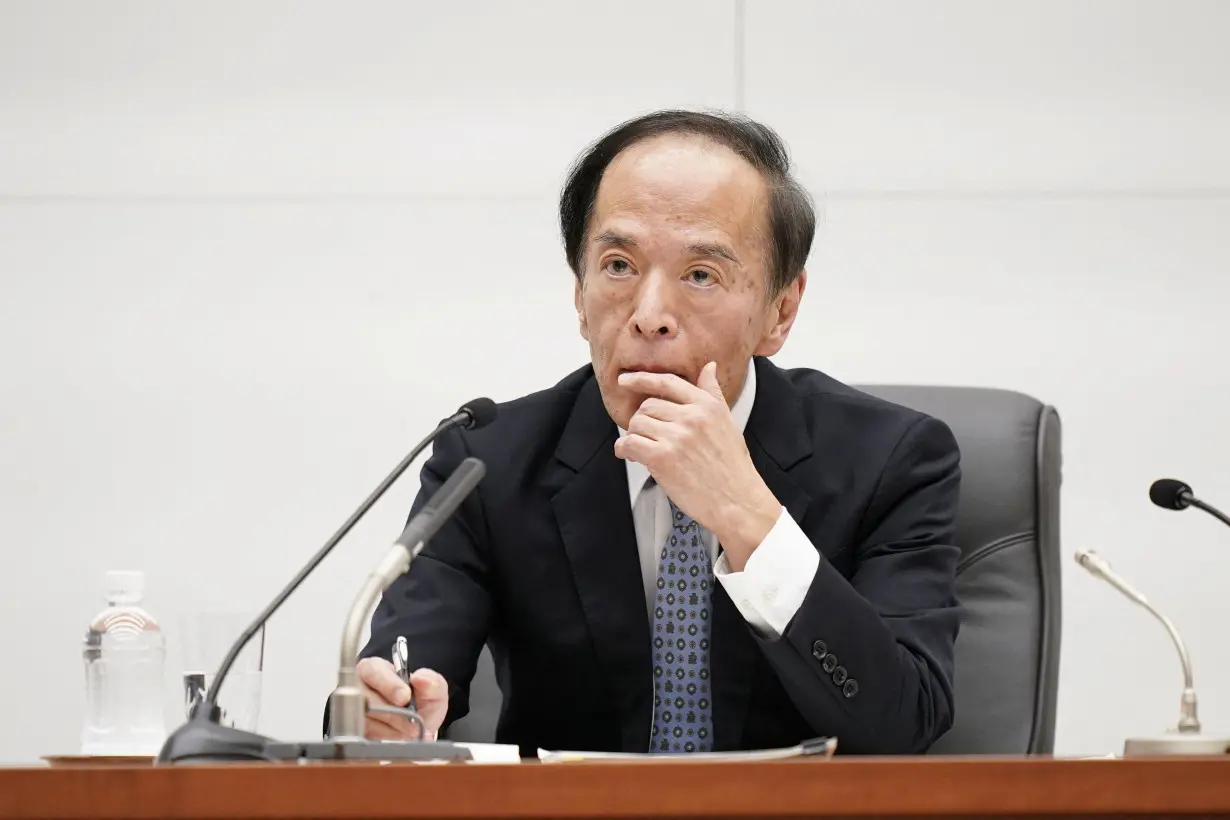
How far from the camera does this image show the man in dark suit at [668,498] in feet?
6.31

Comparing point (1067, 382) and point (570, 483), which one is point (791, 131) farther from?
point (570, 483)

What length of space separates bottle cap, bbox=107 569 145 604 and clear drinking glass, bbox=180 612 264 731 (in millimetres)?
111

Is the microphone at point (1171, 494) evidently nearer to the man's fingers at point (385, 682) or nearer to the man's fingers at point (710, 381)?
the man's fingers at point (710, 381)

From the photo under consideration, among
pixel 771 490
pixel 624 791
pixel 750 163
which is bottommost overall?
pixel 624 791

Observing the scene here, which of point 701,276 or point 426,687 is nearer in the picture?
point 426,687

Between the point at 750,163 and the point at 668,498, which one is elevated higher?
the point at 750,163

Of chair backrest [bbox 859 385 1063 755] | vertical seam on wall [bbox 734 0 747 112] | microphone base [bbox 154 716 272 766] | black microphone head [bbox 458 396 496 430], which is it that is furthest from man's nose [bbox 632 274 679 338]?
vertical seam on wall [bbox 734 0 747 112]

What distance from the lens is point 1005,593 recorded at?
2.12m

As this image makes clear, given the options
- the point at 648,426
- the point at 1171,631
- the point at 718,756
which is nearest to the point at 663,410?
the point at 648,426

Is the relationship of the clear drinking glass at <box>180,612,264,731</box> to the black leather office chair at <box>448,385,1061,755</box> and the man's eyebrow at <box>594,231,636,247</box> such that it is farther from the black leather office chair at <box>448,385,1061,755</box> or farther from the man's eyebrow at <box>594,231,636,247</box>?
the man's eyebrow at <box>594,231,636,247</box>

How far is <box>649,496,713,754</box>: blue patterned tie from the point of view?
77.6 inches

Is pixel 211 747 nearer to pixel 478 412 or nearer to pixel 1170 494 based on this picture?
pixel 478 412

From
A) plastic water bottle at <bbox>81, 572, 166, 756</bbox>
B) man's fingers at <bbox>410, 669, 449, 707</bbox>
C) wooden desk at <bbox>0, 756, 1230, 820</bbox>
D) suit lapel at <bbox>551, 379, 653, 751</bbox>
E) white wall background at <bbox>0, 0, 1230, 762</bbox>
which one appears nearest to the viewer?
wooden desk at <bbox>0, 756, 1230, 820</bbox>

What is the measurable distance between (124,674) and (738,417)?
34.9 inches
